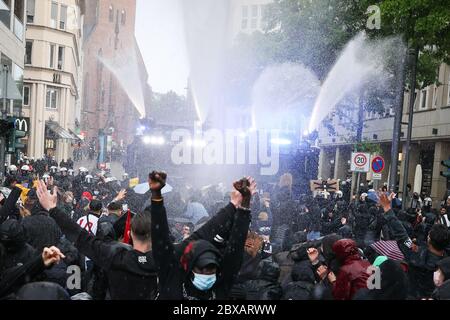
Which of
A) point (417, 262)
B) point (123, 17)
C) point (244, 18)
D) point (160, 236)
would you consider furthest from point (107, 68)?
point (160, 236)

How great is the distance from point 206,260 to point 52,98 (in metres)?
45.0

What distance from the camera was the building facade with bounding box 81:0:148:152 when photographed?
6525cm

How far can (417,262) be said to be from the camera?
5.30 metres

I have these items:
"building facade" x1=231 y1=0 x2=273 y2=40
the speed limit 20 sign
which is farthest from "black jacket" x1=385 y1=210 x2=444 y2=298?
"building facade" x1=231 y1=0 x2=273 y2=40

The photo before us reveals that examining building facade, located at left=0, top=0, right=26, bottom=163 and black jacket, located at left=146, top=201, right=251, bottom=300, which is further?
building facade, located at left=0, top=0, right=26, bottom=163

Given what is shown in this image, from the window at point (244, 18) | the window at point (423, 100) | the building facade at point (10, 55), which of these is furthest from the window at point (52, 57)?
the window at point (423, 100)

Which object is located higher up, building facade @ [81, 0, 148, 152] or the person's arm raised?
building facade @ [81, 0, 148, 152]

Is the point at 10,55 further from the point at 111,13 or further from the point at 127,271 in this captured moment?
the point at 111,13

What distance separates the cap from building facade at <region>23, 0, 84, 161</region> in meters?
40.1

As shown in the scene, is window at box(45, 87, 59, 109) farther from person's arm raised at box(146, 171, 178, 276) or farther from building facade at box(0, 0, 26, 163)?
person's arm raised at box(146, 171, 178, 276)

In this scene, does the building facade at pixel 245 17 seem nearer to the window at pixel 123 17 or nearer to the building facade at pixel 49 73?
the building facade at pixel 49 73

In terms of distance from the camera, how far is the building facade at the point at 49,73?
4247 cm

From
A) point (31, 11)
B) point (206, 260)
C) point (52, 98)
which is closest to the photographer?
point (206, 260)

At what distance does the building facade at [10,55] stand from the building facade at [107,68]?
35.5m
